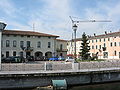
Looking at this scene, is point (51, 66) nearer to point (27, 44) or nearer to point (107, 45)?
point (27, 44)

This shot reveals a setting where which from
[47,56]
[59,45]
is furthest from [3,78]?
[59,45]

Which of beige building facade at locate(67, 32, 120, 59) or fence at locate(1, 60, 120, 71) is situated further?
beige building facade at locate(67, 32, 120, 59)

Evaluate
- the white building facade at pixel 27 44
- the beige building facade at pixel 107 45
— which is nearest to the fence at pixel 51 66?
the white building facade at pixel 27 44

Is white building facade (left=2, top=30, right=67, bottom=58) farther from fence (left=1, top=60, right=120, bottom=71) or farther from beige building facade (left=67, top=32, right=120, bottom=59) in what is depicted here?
fence (left=1, top=60, right=120, bottom=71)

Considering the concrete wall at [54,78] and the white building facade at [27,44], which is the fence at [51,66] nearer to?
the concrete wall at [54,78]

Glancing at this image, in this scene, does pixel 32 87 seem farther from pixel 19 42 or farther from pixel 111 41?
pixel 111 41

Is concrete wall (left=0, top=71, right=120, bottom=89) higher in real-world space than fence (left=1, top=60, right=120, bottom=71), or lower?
lower

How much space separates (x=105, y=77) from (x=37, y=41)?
2795 centimetres

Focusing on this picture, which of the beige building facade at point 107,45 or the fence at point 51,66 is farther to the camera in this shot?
the beige building facade at point 107,45

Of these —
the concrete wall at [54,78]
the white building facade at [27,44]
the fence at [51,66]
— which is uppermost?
the white building facade at [27,44]

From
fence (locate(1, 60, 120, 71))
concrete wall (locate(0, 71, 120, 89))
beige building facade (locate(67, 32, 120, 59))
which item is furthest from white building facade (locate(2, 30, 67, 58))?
concrete wall (locate(0, 71, 120, 89))

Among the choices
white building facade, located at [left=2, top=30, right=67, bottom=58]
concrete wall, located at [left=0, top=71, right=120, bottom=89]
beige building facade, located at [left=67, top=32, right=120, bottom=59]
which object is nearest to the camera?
concrete wall, located at [left=0, top=71, right=120, bottom=89]

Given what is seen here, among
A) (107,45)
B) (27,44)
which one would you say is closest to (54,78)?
(27,44)

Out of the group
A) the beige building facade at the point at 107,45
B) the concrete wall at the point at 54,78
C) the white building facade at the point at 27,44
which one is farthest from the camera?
A: the beige building facade at the point at 107,45
